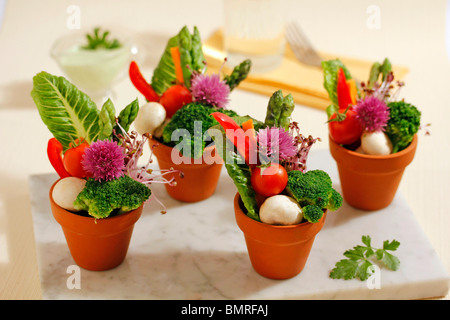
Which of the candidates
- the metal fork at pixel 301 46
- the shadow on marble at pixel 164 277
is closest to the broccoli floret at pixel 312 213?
the shadow on marble at pixel 164 277

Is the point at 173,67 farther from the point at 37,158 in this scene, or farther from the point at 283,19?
the point at 283,19

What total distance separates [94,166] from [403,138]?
86cm

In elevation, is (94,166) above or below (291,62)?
above

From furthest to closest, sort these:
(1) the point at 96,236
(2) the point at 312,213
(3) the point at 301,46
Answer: (3) the point at 301,46 < (1) the point at 96,236 < (2) the point at 312,213

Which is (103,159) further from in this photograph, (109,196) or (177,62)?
(177,62)

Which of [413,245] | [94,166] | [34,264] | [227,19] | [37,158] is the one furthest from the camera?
[227,19]

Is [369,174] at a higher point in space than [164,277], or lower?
higher

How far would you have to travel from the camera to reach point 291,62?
289 centimetres

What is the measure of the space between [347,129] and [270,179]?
0.40 m

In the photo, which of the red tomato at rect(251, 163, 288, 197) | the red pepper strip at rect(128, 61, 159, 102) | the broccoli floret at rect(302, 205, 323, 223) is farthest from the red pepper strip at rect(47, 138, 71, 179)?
the broccoli floret at rect(302, 205, 323, 223)

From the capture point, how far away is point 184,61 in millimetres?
1972

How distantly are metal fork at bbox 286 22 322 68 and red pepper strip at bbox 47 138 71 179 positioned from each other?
1452 millimetres

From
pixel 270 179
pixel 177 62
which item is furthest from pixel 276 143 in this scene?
pixel 177 62
